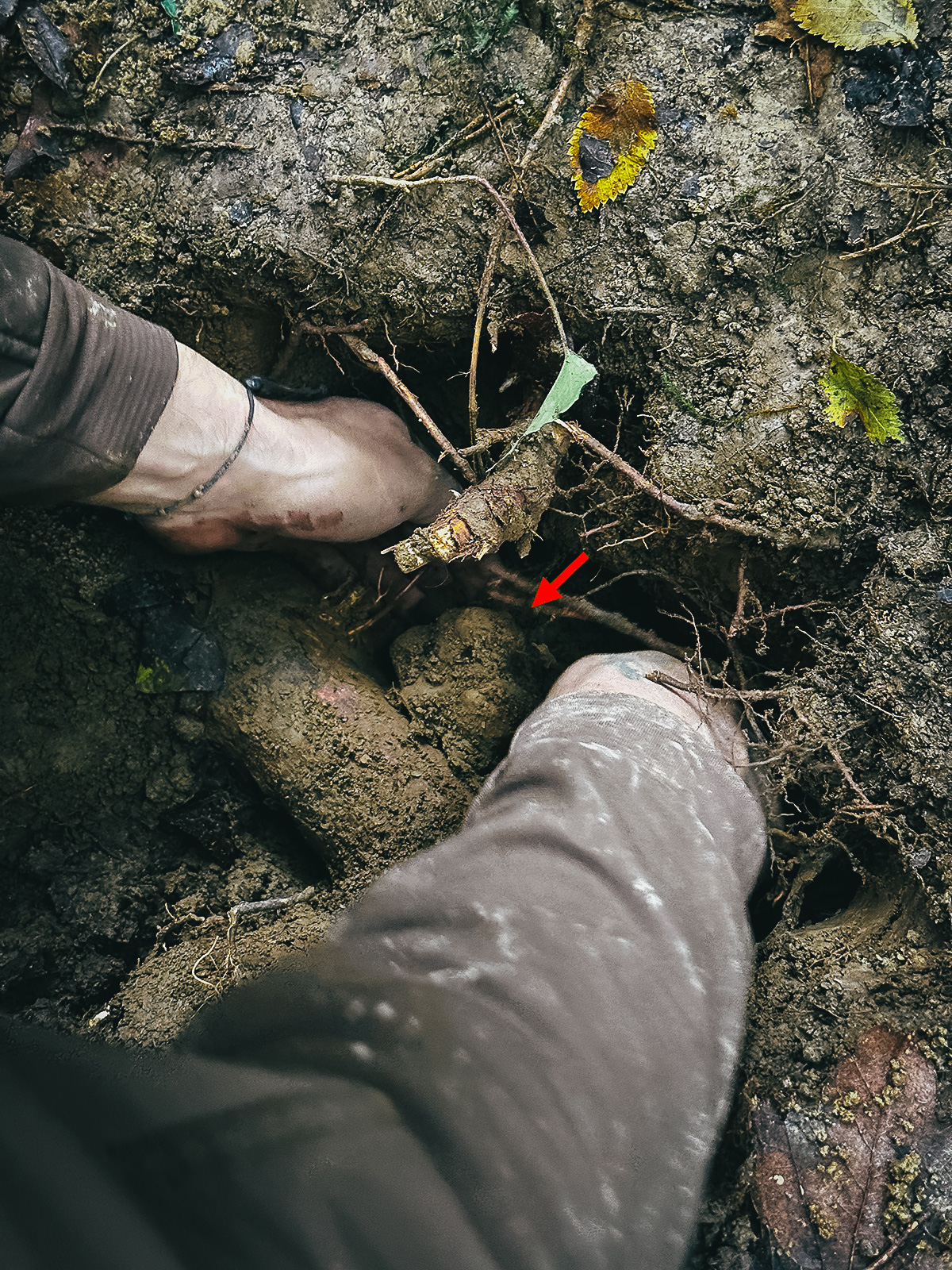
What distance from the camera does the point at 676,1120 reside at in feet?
3.16

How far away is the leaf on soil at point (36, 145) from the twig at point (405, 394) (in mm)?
634

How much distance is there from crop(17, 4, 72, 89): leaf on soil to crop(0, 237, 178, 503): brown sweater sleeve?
0.49m

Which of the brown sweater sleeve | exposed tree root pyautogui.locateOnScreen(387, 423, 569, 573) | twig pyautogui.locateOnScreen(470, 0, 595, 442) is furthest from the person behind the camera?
twig pyautogui.locateOnScreen(470, 0, 595, 442)

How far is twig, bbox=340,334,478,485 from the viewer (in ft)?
5.03

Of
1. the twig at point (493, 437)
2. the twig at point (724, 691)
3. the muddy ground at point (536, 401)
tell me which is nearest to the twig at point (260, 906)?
the muddy ground at point (536, 401)

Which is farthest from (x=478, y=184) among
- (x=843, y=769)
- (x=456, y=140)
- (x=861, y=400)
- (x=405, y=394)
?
(x=843, y=769)

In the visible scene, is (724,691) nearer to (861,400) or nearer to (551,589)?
(551,589)

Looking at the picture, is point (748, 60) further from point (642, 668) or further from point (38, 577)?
point (38, 577)

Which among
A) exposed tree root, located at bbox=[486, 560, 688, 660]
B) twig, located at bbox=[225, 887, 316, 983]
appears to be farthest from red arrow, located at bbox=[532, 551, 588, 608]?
twig, located at bbox=[225, 887, 316, 983]

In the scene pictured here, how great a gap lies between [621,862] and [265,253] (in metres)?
1.33

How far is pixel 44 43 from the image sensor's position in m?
1.43

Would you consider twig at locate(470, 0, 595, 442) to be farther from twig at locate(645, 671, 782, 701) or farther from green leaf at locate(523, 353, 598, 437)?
twig at locate(645, 671, 782, 701)

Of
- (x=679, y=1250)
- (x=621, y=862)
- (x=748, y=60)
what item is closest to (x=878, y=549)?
(x=621, y=862)

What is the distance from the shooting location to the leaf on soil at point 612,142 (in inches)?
56.5
